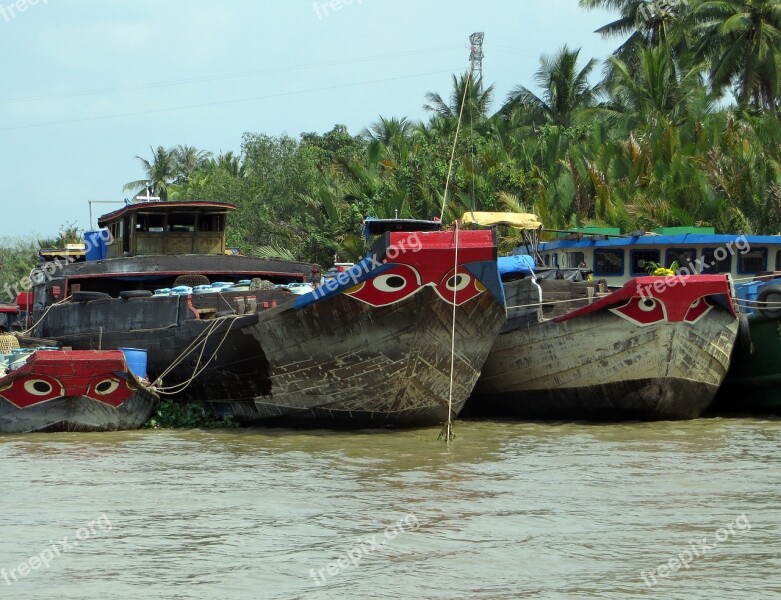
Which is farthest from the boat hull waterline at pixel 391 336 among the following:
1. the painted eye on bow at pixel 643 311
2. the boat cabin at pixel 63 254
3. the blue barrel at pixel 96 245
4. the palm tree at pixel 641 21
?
the palm tree at pixel 641 21

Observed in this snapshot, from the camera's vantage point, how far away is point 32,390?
14445 mm

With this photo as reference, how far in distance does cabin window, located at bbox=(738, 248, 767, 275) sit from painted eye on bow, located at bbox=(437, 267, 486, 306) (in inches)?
286

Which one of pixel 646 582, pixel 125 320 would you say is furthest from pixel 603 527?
pixel 125 320

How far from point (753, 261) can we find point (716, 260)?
66 cm

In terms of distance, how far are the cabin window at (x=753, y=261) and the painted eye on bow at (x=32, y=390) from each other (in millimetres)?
11058

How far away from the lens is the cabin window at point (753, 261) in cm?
1941

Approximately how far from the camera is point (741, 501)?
32.5 feet

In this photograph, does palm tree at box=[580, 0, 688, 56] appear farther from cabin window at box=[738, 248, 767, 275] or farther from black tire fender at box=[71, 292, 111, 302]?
black tire fender at box=[71, 292, 111, 302]

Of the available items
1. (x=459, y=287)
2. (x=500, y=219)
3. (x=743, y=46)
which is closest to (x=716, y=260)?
(x=500, y=219)

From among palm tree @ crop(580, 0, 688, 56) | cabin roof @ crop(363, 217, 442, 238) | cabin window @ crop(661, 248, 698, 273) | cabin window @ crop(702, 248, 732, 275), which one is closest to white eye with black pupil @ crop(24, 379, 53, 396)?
cabin roof @ crop(363, 217, 442, 238)

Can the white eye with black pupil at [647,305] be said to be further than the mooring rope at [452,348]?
Yes

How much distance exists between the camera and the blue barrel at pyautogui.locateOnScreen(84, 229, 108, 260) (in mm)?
21812

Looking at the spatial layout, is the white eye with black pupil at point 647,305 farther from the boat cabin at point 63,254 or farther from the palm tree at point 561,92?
the palm tree at point 561,92

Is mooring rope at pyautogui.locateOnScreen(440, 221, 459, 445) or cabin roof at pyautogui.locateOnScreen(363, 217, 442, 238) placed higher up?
cabin roof at pyautogui.locateOnScreen(363, 217, 442, 238)
